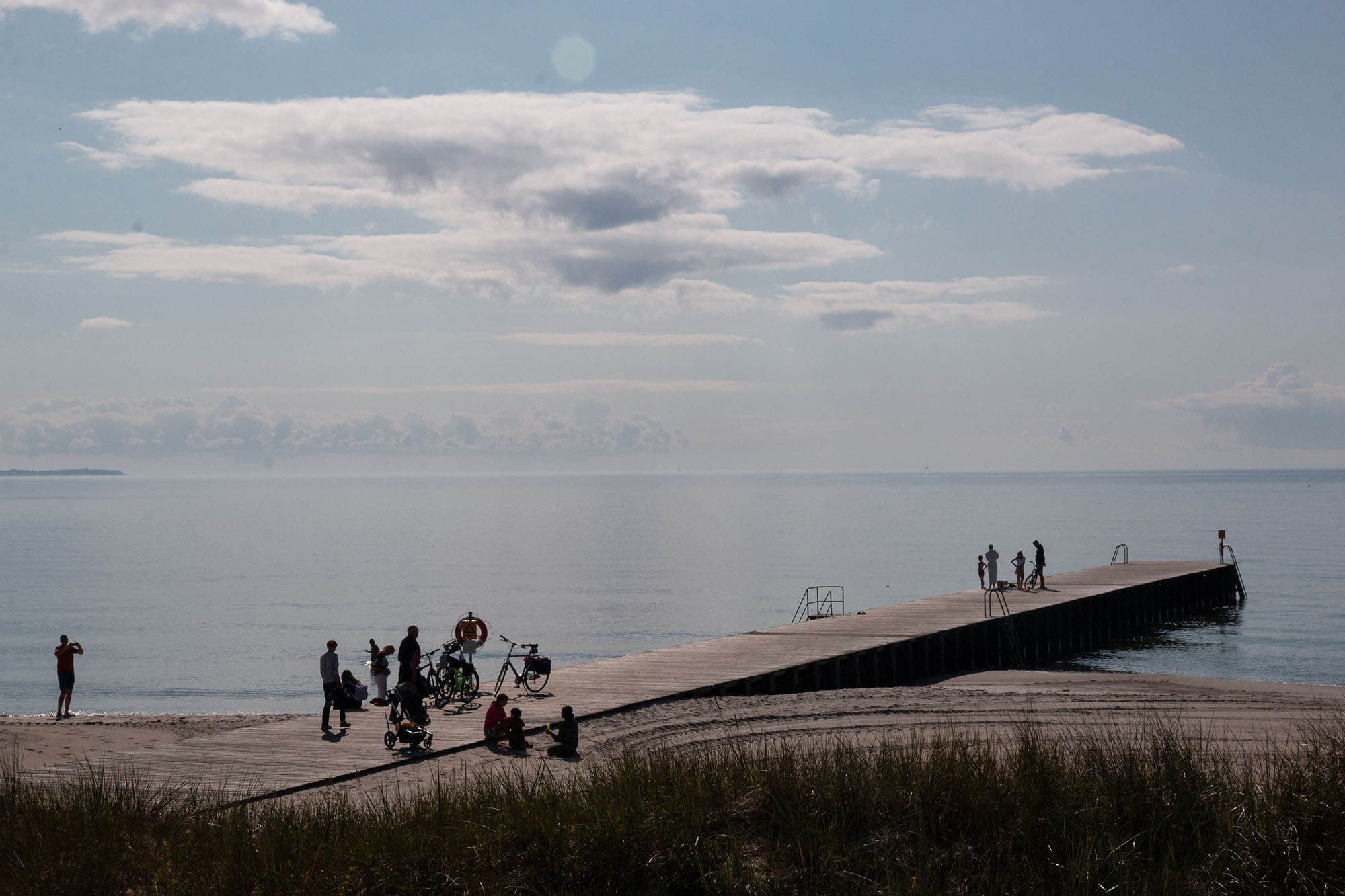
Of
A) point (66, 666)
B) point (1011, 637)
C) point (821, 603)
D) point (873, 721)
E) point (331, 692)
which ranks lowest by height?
point (821, 603)

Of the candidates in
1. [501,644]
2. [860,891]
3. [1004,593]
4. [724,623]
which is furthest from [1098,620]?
[860,891]

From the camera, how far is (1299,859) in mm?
7582

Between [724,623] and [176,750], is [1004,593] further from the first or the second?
[176,750]

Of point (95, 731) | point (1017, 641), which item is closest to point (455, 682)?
point (95, 731)

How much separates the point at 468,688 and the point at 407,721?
344 centimetres

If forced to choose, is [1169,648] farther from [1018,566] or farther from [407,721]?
[407,721]

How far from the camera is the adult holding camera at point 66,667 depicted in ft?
85.6

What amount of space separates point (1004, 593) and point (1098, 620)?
3673 millimetres

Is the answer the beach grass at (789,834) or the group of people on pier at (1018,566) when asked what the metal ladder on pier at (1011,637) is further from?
the beach grass at (789,834)

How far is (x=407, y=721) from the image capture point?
15.5 metres

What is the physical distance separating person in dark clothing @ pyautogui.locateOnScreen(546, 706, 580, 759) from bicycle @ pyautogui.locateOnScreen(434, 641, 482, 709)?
3841mm

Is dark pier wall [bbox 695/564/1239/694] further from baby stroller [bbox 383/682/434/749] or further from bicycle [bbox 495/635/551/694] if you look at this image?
baby stroller [bbox 383/682/434/749]

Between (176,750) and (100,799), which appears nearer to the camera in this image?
(100,799)

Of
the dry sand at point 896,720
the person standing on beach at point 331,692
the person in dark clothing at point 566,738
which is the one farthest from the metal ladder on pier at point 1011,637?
the person standing on beach at point 331,692
